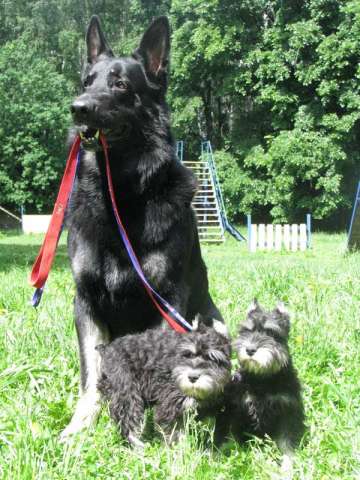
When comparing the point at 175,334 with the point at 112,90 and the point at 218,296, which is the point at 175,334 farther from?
the point at 218,296

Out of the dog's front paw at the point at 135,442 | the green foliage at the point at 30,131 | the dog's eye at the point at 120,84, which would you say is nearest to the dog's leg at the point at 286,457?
the dog's front paw at the point at 135,442

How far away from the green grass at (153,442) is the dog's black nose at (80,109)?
66.7 inches

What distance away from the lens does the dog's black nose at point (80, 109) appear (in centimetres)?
355

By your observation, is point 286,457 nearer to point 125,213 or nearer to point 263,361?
point 263,361

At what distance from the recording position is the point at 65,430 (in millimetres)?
3305

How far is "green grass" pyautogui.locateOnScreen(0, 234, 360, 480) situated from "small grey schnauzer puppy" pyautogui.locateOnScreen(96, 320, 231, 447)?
0.15 m

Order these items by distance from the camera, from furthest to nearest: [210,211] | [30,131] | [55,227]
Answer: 1. [30,131]
2. [210,211]
3. [55,227]

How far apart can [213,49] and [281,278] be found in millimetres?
25911

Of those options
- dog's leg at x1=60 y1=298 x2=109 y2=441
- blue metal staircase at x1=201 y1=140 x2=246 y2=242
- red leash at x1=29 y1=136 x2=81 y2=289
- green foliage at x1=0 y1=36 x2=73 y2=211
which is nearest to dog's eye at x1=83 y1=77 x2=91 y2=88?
red leash at x1=29 y1=136 x2=81 y2=289

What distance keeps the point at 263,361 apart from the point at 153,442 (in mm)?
854

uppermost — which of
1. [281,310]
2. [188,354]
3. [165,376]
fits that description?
[281,310]

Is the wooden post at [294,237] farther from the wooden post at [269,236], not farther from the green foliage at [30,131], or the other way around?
the green foliage at [30,131]

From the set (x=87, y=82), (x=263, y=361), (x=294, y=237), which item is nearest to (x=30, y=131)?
(x=294, y=237)

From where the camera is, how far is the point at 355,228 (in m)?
14.7
